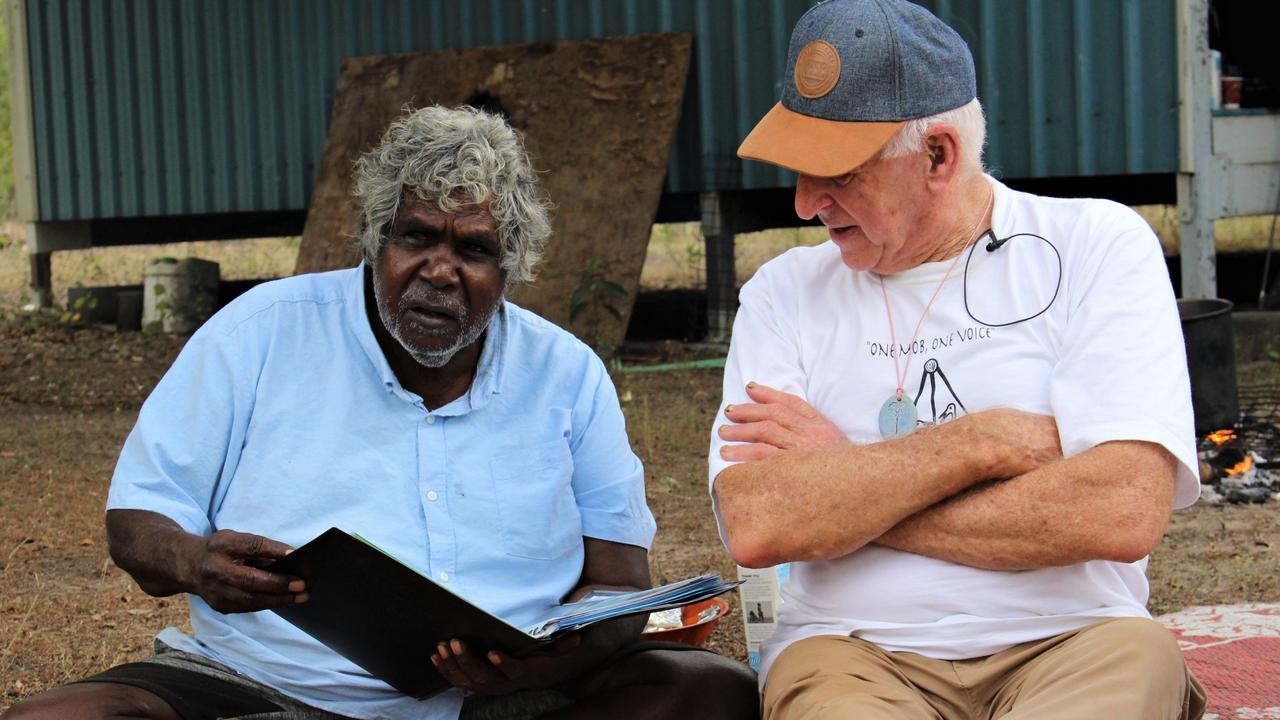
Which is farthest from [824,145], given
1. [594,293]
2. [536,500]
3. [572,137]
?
[572,137]

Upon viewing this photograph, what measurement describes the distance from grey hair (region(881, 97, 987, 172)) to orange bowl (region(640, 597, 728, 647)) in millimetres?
1360

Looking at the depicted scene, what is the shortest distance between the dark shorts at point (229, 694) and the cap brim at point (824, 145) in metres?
1.05

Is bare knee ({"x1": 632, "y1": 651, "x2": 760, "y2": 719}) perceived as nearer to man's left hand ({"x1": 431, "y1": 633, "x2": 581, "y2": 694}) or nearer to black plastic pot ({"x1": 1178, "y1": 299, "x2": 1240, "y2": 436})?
man's left hand ({"x1": 431, "y1": 633, "x2": 581, "y2": 694})

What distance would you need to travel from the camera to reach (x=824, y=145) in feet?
9.32

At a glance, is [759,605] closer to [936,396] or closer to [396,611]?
[936,396]

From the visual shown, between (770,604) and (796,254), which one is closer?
(796,254)

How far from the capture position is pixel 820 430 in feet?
9.27

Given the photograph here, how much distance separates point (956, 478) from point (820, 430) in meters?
0.30

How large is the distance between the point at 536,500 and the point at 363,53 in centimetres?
877

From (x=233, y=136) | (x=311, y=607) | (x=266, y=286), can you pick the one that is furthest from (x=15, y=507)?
(x=233, y=136)

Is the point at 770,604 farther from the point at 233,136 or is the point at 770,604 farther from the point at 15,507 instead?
the point at 233,136

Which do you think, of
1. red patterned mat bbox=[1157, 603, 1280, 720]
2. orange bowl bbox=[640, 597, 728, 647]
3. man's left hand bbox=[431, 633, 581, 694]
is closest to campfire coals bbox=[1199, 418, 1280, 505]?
red patterned mat bbox=[1157, 603, 1280, 720]

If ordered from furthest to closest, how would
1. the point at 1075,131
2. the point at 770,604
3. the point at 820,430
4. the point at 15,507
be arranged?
the point at 1075,131
the point at 15,507
the point at 770,604
the point at 820,430

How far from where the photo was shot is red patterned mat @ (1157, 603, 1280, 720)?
3.62m
